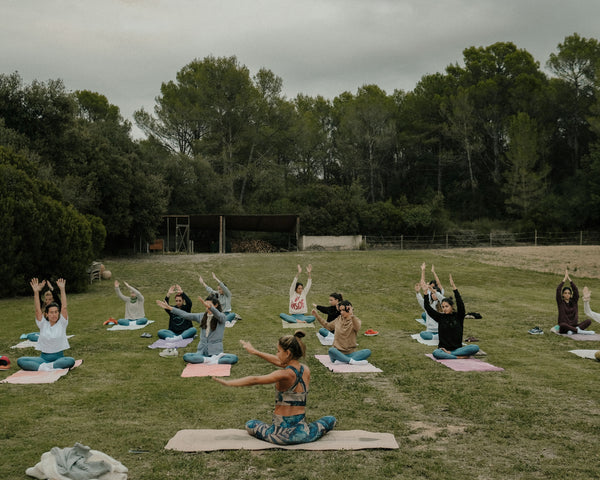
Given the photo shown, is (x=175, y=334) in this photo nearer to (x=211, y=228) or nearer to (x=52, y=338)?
(x=52, y=338)

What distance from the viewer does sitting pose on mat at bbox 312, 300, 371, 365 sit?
37.0 feet

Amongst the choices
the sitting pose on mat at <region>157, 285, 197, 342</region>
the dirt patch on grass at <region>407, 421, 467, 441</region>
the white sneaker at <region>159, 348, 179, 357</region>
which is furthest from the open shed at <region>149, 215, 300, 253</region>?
the dirt patch on grass at <region>407, 421, 467, 441</region>

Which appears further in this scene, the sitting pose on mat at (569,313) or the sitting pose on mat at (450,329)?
the sitting pose on mat at (569,313)

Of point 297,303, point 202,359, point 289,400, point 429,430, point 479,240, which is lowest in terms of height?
point 202,359

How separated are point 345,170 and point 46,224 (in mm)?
52100

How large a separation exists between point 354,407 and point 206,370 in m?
3.56

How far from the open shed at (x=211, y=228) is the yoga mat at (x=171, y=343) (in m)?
33.7

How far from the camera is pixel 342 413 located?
8.05 m

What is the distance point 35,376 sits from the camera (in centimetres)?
1010

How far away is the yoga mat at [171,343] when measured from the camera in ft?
43.9

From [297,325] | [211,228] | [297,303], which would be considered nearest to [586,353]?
[297,325]

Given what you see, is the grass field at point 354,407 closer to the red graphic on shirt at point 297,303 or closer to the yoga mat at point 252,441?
the yoga mat at point 252,441

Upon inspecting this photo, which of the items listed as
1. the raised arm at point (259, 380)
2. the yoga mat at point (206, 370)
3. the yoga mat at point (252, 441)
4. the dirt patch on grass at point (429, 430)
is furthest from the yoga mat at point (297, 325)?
the raised arm at point (259, 380)

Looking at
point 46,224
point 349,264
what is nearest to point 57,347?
point 46,224
